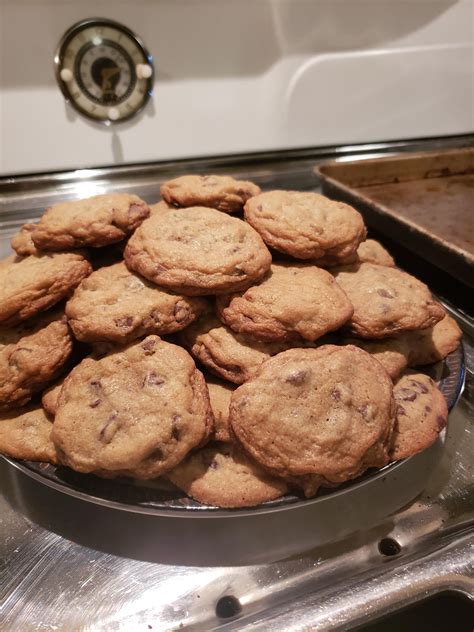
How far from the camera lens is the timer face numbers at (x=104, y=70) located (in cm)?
176

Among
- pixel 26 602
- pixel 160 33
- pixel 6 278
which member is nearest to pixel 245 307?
pixel 6 278

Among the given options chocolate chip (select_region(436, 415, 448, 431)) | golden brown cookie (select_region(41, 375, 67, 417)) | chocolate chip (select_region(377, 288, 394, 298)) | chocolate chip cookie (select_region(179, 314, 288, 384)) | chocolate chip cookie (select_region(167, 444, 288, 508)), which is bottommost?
→ chocolate chip cookie (select_region(167, 444, 288, 508))

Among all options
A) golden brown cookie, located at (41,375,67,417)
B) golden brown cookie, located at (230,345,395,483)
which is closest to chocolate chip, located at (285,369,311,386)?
golden brown cookie, located at (230,345,395,483)

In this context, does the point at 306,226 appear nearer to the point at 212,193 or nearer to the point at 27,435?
the point at 212,193

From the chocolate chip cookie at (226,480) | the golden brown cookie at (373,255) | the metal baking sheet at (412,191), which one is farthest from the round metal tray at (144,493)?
the metal baking sheet at (412,191)

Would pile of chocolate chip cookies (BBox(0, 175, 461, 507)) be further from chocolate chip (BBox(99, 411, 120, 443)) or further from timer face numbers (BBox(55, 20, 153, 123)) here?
timer face numbers (BBox(55, 20, 153, 123))

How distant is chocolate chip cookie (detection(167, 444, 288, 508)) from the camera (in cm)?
81

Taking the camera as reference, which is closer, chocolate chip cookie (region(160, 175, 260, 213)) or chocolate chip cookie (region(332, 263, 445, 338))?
chocolate chip cookie (region(332, 263, 445, 338))

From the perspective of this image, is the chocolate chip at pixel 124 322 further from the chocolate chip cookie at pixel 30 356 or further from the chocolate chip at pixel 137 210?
the chocolate chip at pixel 137 210

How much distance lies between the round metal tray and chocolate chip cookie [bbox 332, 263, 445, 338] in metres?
0.31

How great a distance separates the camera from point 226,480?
2.76 feet

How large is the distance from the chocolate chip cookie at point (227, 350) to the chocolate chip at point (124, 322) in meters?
0.14

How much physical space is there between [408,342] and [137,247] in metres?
0.66

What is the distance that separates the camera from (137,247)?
1.04 metres
